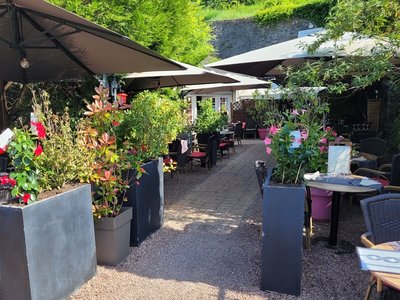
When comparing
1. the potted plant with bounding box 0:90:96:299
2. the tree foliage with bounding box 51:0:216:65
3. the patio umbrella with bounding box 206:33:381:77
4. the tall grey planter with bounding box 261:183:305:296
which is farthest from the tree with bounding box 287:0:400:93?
the tree foliage with bounding box 51:0:216:65

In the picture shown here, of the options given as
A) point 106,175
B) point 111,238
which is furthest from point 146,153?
point 111,238

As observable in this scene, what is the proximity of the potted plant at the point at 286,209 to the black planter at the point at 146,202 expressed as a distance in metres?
1.43

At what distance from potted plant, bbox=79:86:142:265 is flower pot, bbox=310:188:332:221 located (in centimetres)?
232

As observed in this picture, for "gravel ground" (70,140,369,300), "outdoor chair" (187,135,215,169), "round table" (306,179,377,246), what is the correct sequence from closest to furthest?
1. "gravel ground" (70,140,369,300)
2. "round table" (306,179,377,246)
3. "outdoor chair" (187,135,215,169)

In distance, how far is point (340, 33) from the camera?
156 inches

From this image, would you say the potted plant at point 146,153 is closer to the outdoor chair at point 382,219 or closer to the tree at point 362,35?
the tree at point 362,35

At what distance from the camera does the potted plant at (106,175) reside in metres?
3.17

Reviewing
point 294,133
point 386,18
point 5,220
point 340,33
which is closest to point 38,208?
point 5,220

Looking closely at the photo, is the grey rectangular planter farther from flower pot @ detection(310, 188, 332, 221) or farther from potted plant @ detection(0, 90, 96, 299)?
flower pot @ detection(310, 188, 332, 221)

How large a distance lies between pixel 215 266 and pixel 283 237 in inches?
33.9

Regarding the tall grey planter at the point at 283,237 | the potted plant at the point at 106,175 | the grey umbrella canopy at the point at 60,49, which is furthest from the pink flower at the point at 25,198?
the tall grey planter at the point at 283,237

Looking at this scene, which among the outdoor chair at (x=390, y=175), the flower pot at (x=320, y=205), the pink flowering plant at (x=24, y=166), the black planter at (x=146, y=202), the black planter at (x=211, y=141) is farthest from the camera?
the black planter at (x=211, y=141)

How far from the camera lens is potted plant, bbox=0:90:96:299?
2.39 meters

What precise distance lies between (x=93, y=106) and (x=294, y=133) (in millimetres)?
1829
